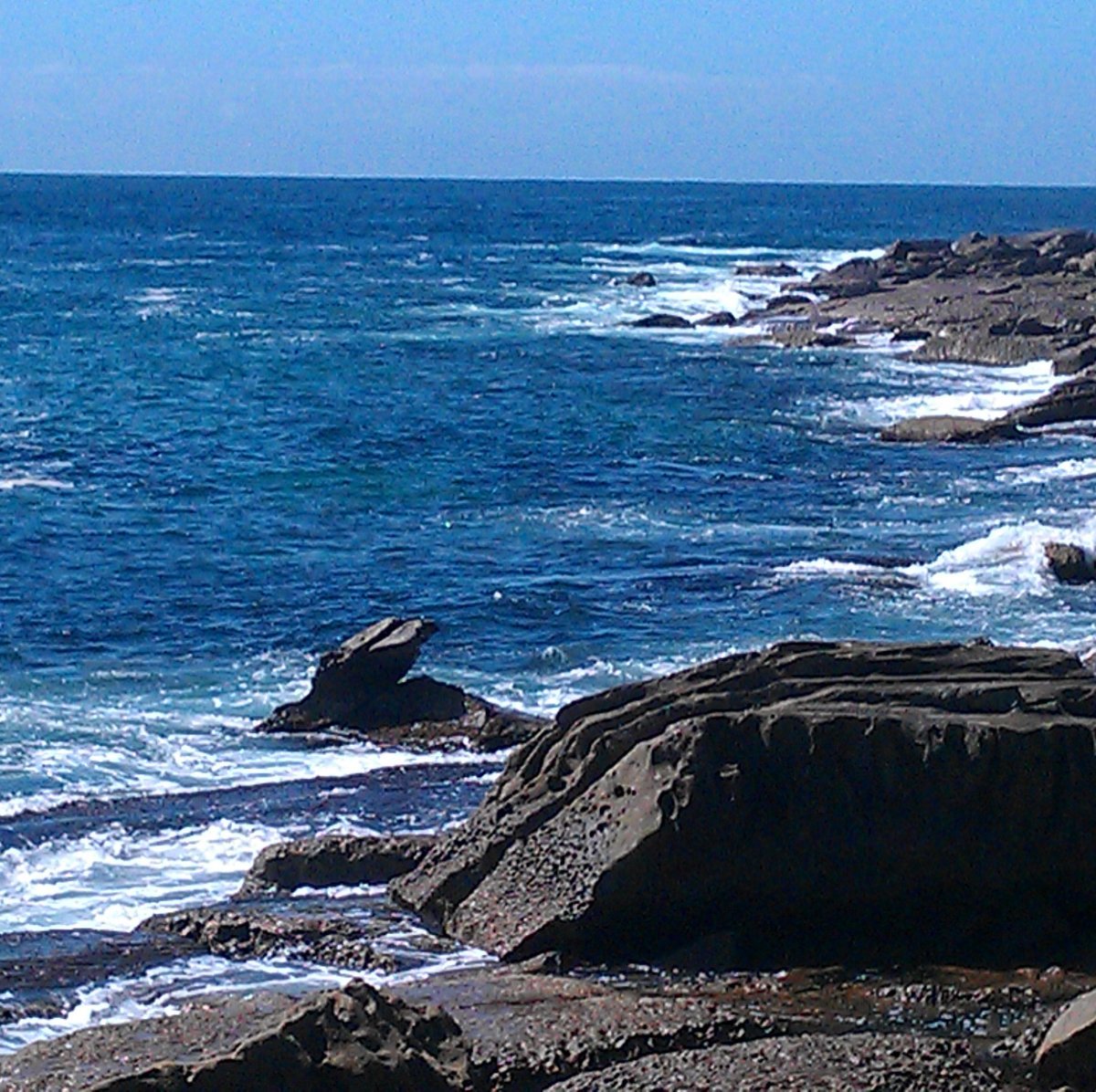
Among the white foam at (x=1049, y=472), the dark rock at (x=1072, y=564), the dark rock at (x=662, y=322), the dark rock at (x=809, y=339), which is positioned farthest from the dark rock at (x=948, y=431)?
the dark rock at (x=662, y=322)

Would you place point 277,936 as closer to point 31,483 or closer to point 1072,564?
point 1072,564

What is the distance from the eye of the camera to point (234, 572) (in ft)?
115

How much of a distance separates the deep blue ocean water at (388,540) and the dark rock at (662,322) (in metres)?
1.16

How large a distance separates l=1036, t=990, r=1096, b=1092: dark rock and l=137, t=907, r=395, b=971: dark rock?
4.84 meters

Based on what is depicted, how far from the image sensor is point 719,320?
8031 cm

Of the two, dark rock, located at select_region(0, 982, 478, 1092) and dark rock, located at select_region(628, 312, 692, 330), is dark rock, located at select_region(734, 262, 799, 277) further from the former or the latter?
dark rock, located at select_region(0, 982, 478, 1092)

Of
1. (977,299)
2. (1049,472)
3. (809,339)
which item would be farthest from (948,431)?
(977,299)

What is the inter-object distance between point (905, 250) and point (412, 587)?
7192cm

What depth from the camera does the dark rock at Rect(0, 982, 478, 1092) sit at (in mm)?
11836

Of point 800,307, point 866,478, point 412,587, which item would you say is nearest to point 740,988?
point 412,587

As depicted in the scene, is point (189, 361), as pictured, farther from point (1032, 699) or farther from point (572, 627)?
point (1032, 699)

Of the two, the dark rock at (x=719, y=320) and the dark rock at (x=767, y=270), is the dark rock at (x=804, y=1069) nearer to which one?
the dark rock at (x=719, y=320)

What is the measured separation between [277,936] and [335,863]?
7.74 ft

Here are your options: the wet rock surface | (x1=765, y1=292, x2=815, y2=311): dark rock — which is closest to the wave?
the wet rock surface
